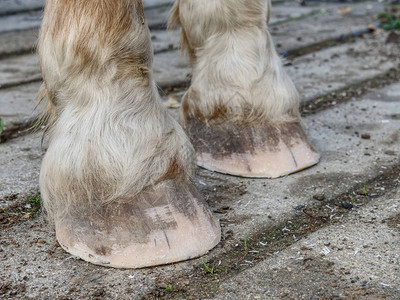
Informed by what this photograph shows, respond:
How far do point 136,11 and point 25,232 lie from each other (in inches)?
26.6

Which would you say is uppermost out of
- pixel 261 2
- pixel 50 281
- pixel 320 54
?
pixel 261 2

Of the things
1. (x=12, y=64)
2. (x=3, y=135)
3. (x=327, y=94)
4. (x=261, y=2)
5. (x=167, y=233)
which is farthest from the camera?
(x=12, y=64)

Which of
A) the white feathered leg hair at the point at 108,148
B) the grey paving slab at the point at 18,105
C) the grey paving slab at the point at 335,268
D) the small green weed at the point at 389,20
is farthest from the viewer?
the small green weed at the point at 389,20

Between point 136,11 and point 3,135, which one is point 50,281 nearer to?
point 136,11

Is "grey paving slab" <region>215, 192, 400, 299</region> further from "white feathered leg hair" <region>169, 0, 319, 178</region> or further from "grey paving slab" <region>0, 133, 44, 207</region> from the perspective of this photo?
"grey paving slab" <region>0, 133, 44, 207</region>

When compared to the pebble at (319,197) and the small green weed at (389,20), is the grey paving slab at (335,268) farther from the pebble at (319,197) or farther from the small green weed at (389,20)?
the small green weed at (389,20)

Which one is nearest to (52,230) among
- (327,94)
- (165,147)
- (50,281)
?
(50,281)

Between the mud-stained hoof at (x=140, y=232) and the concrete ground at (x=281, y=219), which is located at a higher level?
the mud-stained hoof at (x=140, y=232)

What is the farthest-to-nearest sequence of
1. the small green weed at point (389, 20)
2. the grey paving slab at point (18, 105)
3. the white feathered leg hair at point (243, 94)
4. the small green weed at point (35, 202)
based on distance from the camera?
1. the small green weed at point (389, 20)
2. the grey paving slab at point (18, 105)
3. the white feathered leg hair at point (243, 94)
4. the small green weed at point (35, 202)

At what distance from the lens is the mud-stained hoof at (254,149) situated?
6.78 ft

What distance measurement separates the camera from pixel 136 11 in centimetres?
159

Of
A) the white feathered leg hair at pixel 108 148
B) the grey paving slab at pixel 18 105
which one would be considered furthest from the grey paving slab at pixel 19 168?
the white feathered leg hair at pixel 108 148

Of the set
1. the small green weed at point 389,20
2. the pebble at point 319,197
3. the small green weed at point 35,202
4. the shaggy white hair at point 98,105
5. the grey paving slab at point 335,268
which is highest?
the shaggy white hair at point 98,105

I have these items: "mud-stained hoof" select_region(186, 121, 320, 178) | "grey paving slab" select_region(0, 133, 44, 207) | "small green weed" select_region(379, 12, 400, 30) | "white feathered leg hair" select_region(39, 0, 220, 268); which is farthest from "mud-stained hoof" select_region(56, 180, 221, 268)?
"small green weed" select_region(379, 12, 400, 30)
